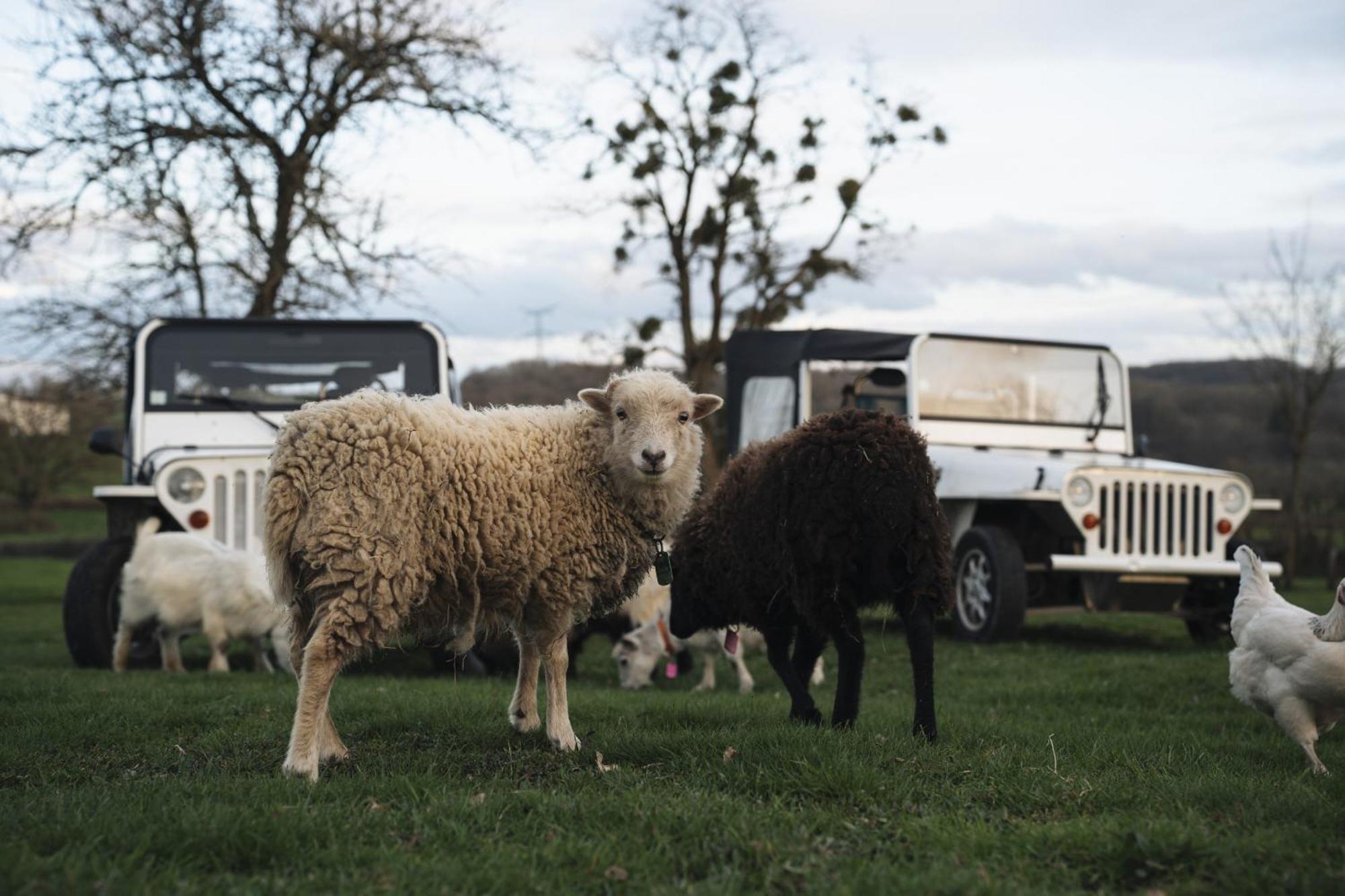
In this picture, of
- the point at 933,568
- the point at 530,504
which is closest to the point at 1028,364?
the point at 933,568

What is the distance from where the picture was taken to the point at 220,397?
Answer: 916 centimetres

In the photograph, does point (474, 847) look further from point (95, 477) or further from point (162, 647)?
point (95, 477)

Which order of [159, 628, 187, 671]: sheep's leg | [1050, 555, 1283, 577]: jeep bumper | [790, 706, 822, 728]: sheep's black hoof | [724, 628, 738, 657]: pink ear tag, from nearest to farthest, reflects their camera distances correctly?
[790, 706, 822, 728]: sheep's black hoof → [724, 628, 738, 657]: pink ear tag → [159, 628, 187, 671]: sheep's leg → [1050, 555, 1283, 577]: jeep bumper

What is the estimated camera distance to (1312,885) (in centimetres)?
295

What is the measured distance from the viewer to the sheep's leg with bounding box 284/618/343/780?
13.7ft

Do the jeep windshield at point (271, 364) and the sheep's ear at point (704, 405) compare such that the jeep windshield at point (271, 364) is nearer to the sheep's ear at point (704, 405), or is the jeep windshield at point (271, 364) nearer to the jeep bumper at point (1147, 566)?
the sheep's ear at point (704, 405)

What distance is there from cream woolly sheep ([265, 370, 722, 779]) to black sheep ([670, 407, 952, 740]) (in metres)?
0.45

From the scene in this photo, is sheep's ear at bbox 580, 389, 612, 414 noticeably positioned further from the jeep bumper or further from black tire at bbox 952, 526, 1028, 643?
the jeep bumper

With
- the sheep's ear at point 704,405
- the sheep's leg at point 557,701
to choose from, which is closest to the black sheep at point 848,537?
the sheep's ear at point 704,405

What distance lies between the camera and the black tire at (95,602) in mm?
8484

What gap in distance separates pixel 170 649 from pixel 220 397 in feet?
6.29

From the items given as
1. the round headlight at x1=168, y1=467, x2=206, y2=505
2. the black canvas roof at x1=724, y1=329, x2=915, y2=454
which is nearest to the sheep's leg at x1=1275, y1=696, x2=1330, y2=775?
the black canvas roof at x1=724, y1=329, x2=915, y2=454

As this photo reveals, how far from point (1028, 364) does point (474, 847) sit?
30.4 ft

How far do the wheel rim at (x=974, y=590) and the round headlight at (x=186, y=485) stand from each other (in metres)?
6.01
